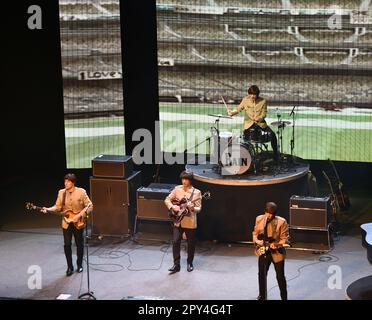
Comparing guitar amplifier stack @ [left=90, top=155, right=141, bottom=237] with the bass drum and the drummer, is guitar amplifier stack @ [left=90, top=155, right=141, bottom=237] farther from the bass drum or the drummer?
the drummer

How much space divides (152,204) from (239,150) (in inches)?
63.4

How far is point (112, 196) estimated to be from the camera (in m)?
14.1

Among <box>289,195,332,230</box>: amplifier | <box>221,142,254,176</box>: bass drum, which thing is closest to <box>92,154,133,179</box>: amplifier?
<box>221,142,254,176</box>: bass drum

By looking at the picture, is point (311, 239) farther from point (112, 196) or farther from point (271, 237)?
point (112, 196)

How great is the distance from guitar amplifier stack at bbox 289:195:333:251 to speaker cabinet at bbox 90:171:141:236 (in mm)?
2526

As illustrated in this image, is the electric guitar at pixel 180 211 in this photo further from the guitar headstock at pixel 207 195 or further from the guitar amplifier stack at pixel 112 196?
the guitar amplifier stack at pixel 112 196

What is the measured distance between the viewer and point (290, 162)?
47.8 feet

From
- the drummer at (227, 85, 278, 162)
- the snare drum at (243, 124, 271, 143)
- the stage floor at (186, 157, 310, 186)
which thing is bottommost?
the stage floor at (186, 157, 310, 186)

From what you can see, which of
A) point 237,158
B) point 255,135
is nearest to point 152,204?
point 237,158

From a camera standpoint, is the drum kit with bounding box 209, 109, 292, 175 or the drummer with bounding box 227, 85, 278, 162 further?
the drummer with bounding box 227, 85, 278, 162

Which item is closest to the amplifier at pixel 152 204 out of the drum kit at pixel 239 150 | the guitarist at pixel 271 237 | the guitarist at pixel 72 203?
the drum kit at pixel 239 150

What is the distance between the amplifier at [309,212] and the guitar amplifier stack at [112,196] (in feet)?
8.35

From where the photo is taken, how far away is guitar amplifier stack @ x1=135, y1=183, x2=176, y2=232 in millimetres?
13969

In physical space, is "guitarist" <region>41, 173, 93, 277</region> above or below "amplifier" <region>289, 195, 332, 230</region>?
above
